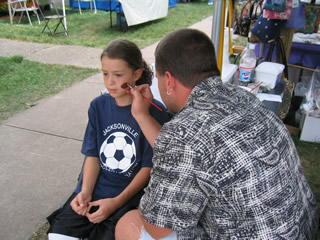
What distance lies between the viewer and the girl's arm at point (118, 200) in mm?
1486

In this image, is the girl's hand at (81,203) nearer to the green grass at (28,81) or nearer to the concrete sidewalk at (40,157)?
the concrete sidewalk at (40,157)

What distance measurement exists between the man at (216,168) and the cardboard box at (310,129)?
7.65ft

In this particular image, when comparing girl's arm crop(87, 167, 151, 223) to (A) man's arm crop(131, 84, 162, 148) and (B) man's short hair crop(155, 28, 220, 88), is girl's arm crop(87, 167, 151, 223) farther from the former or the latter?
(B) man's short hair crop(155, 28, 220, 88)

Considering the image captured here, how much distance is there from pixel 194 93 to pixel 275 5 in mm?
2369

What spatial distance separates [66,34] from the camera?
27.3 feet

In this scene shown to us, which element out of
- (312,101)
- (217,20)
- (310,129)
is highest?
(217,20)

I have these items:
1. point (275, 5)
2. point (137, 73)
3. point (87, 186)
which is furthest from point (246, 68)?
point (87, 186)

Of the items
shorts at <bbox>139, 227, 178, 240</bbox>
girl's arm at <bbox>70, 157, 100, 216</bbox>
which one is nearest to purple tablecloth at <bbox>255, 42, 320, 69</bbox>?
girl's arm at <bbox>70, 157, 100, 216</bbox>

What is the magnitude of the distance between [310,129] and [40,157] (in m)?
2.89

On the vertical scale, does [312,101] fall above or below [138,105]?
below

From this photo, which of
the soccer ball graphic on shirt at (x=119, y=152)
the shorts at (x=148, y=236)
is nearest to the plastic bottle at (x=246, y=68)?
the soccer ball graphic on shirt at (x=119, y=152)

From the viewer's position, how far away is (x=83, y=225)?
1.56 meters

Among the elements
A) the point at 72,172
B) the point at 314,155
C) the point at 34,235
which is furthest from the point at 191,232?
the point at 314,155

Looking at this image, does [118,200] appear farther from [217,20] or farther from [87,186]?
[217,20]
